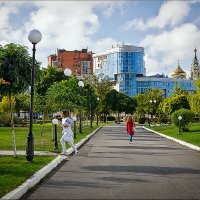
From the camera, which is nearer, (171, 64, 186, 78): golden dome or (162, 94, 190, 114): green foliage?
(162, 94, 190, 114): green foliage

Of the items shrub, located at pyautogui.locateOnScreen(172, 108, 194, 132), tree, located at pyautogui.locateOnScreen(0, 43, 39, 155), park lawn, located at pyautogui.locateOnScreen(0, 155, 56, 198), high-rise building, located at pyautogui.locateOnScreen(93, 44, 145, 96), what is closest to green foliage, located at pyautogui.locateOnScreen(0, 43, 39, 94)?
tree, located at pyautogui.locateOnScreen(0, 43, 39, 155)

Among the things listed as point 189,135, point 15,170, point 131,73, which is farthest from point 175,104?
point 131,73

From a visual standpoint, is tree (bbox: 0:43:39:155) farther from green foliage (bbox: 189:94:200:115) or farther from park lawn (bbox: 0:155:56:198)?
green foliage (bbox: 189:94:200:115)

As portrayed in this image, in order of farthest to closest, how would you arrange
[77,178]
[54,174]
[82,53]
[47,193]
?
[82,53], [54,174], [77,178], [47,193]

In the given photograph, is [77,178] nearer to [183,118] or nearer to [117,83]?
[183,118]

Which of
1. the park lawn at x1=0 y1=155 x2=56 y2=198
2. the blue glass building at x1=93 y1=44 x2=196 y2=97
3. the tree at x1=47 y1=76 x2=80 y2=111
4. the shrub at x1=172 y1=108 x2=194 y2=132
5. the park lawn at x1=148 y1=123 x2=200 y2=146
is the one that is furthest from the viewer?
the blue glass building at x1=93 y1=44 x2=196 y2=97

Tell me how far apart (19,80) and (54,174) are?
5743mm

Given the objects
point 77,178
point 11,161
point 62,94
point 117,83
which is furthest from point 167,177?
point 117,83

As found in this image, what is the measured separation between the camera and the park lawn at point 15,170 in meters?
8.77

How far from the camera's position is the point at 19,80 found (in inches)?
628

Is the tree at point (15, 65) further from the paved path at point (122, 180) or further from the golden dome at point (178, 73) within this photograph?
the golden dome at point (178, 73)

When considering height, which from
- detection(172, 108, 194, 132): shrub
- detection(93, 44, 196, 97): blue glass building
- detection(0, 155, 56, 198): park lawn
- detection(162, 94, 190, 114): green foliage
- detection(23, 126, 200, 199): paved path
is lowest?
detection(23, 126, 200, 199): paved path

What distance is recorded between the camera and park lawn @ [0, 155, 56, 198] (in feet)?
28.8

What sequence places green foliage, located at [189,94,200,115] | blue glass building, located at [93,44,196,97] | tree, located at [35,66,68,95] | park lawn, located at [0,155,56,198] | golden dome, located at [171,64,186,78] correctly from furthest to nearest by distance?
golden dome, located at [171,64,186,78] → blue glass building, located at [93,44,196,97] → tree, located at [35,66,68,95] → green foliage, located at [189,94,200,115] → park lawn, located at [0,155,56,198]
